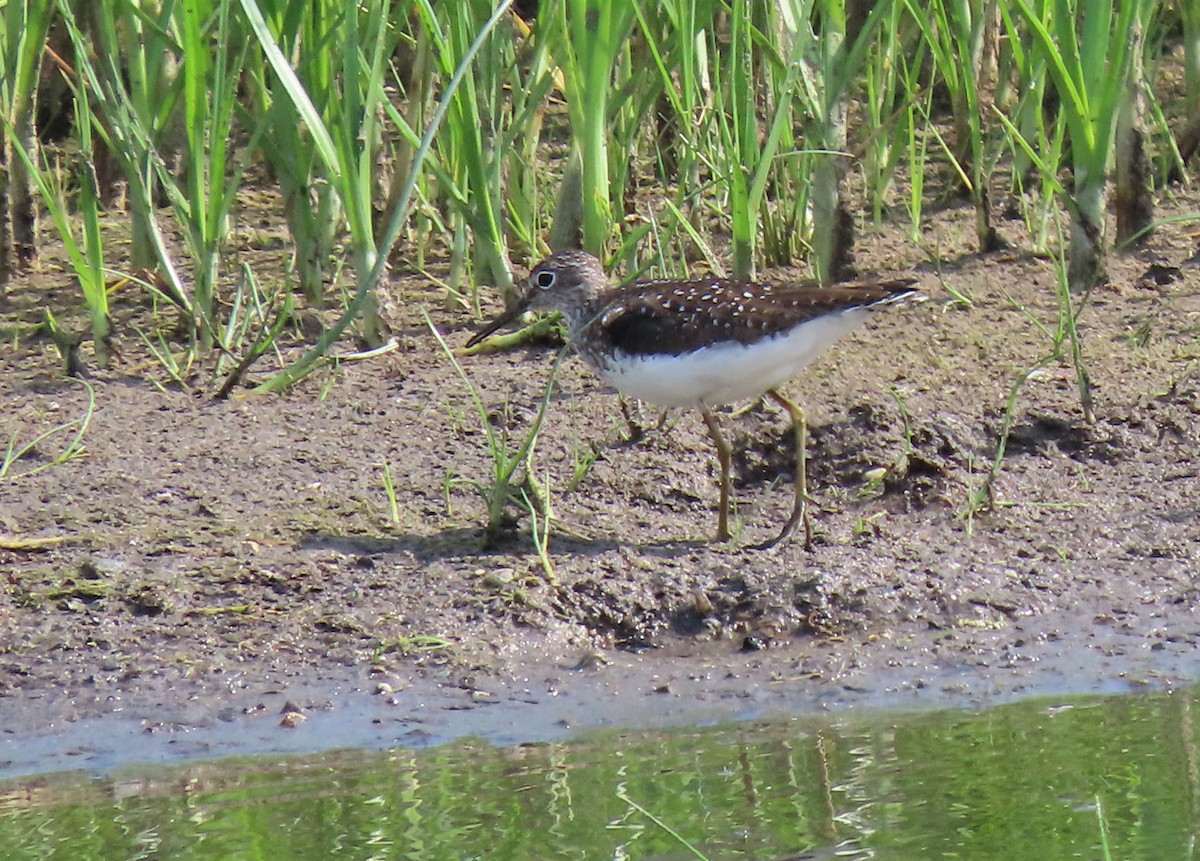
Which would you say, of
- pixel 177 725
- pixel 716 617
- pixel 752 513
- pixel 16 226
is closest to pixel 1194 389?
pixel 752 513

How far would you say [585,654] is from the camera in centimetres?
500

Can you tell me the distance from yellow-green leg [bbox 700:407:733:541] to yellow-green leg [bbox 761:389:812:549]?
142 mm

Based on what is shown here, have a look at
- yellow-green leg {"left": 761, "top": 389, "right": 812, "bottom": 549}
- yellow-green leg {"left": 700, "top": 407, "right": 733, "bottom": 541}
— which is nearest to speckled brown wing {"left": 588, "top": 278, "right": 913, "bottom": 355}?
yellow-green leg {"left": 700, "top": 407, "right": 733, "bottom": 541}

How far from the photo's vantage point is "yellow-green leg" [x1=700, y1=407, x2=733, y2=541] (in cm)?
559

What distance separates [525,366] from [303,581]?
71.4 inches

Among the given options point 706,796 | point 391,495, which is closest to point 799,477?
point 391,495

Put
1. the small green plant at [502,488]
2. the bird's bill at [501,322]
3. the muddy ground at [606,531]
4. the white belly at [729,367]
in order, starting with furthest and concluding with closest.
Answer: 1. the bird's bill at [501,322]
2. the white belly at [729,367]
3. the small green plant at [502,488]
4. the muddy ground at [606,531]

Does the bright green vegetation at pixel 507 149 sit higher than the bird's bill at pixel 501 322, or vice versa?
the bright green vegetation at pixel 507 149

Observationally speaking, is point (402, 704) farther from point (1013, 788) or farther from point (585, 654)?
point (1013, 788)

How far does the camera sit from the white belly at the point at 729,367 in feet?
18.0

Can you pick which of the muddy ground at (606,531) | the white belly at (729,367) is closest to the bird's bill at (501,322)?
the muddy ground at (606,531)

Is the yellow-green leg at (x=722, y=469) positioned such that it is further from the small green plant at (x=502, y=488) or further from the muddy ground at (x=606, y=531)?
the small green plant at (x=502, y=488)

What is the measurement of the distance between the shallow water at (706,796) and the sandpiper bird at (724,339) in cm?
121

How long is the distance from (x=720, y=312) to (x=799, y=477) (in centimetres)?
56
